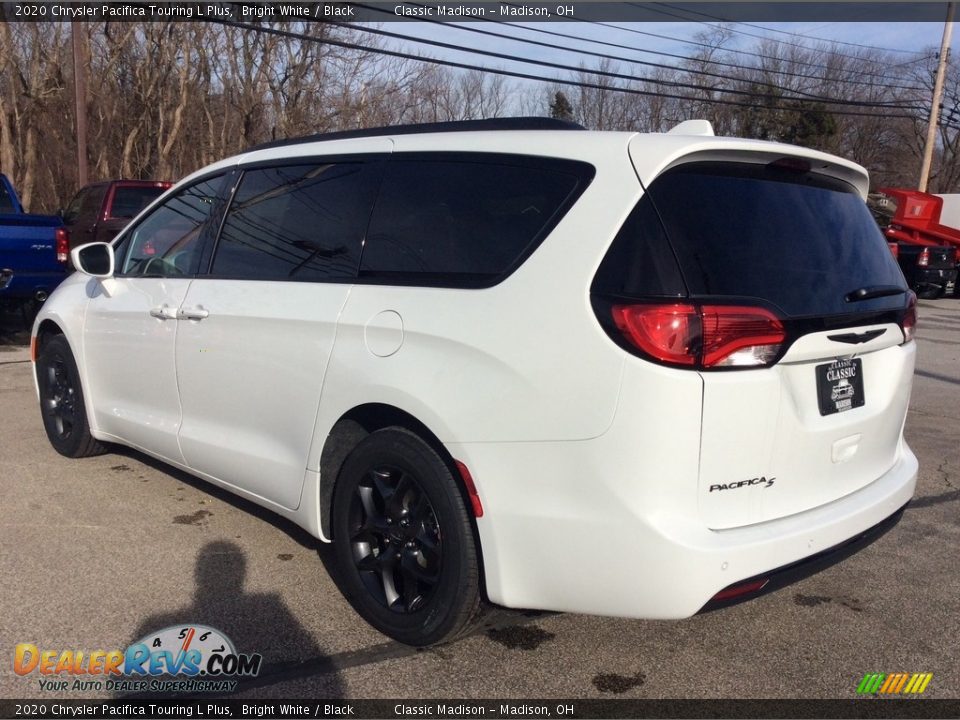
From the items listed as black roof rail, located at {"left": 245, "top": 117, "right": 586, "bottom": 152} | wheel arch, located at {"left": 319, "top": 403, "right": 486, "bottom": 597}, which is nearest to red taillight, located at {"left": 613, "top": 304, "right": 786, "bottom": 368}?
wheel arch, located at {"left": 319, "top": 403, "right": 486, "bottom": 597}

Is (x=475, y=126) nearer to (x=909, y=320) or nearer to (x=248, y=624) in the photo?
(x=909, y=320)

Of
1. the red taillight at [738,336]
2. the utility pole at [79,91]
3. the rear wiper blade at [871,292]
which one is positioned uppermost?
the utility pole at [79,91]

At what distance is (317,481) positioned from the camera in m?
3.41

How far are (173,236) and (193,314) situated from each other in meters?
0.67

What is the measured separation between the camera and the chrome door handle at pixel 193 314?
Answer: 392 centimetres

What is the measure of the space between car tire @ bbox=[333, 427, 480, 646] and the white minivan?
0.01 metres

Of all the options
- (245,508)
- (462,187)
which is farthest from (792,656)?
(245,508)

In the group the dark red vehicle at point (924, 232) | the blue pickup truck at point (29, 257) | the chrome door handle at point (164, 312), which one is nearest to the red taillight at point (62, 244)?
the blue pickup truck at point (29, 257)

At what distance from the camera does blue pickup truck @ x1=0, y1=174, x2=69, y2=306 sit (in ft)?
29.6

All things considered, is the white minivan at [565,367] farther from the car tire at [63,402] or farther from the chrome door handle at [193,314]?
the car tire at [63,402]

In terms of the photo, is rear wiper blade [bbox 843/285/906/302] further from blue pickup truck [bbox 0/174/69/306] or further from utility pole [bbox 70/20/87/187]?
utility pole [bbox 70/20/87/187]

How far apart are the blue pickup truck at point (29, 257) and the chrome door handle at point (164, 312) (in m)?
5.84

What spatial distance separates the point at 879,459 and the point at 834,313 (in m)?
0.73

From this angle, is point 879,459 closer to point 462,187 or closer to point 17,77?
point 462,187
